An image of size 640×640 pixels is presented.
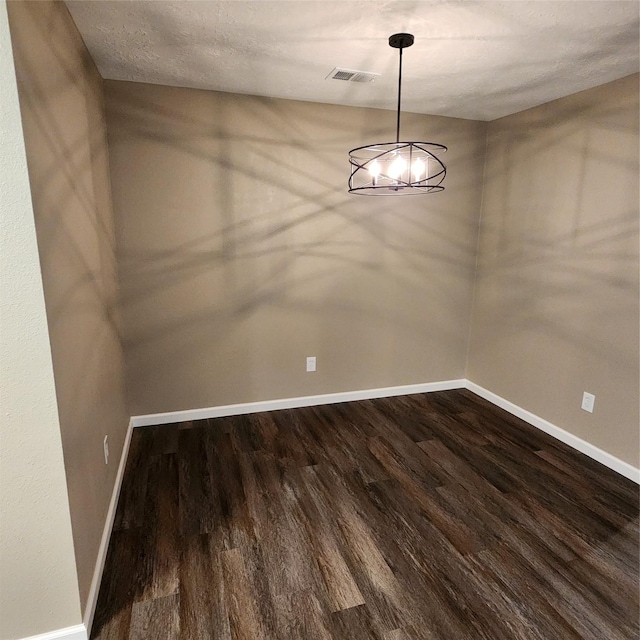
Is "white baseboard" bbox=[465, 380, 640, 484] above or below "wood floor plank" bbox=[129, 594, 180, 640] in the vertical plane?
above

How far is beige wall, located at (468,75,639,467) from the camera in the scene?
2572mm

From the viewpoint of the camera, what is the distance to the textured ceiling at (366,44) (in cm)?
180

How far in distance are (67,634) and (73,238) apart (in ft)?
4.79

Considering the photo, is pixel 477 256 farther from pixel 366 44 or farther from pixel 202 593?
pixel 202 593

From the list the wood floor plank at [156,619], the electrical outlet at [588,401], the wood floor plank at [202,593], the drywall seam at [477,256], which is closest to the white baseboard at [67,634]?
the wood floor plank at [156,619]

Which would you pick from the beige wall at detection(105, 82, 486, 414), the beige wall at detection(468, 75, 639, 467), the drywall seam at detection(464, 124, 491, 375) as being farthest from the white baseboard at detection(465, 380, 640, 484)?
the beige wall at detection(105, 82, 486, 414)

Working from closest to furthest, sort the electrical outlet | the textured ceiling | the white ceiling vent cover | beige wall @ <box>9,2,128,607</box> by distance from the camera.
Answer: beige wall @ <box>9,2,128,607</box>
the textured ceiling
the white ceiling vent cover
the electrical outlet

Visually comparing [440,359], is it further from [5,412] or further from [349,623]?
[5,412]

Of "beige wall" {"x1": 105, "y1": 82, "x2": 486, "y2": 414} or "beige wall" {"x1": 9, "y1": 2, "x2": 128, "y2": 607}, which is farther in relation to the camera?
"beige wall" {"x1": 105, "y1": 82, "x2": 486, "y2": 414}

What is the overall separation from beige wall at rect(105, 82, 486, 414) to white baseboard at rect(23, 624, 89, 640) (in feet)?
5.85

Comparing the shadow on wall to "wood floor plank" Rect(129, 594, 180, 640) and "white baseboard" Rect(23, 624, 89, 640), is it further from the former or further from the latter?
"white baseboard" Rect(23, 624, 89, 640)

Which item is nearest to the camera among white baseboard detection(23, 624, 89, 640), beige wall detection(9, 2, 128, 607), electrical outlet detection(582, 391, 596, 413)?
beige wall detection(9, 2, 128, 607)

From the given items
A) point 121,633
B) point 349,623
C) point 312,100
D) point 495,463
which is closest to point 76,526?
point 121,633

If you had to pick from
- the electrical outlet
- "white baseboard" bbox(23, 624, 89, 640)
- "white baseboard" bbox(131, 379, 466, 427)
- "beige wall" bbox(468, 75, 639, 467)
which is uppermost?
"beige wall" bbox(468, 75, 639, 467)
